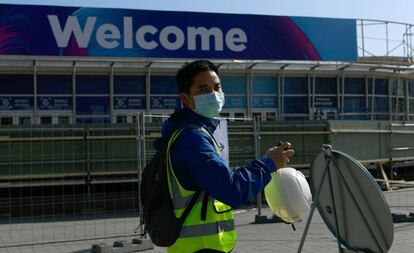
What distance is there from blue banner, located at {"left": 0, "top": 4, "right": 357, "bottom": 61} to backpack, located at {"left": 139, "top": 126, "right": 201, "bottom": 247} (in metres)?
16.4

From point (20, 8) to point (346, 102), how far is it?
13102 mm

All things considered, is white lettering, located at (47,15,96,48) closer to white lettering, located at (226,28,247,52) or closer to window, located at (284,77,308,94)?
white lettering, located at (226,28,247,52)

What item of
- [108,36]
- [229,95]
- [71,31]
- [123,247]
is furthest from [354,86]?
[123,247]

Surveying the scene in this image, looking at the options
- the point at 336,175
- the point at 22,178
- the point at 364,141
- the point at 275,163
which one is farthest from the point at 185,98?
the point at 364,141

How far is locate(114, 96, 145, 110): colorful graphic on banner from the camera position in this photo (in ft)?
67.1

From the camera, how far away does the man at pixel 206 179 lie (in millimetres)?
2734

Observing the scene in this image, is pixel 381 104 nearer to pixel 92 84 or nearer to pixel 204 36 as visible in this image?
pixel 204 36

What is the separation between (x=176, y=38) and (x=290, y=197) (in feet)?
53.5

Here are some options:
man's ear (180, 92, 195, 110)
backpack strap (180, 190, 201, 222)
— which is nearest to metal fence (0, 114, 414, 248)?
man's ear (180, 92, 195, 110)

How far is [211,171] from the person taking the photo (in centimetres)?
271

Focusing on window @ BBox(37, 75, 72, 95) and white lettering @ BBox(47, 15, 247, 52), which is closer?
white lettering @ BBox(47, 15, 247, 52)

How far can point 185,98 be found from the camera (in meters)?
3.11

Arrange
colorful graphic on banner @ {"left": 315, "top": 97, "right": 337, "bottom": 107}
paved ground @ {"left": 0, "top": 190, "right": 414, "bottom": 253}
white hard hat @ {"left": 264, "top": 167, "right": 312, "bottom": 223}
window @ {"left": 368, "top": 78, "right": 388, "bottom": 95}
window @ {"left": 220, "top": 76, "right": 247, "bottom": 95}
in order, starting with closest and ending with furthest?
white hard hat @ {"left": 264, "top": 167, "right": 312, "bottom": 223} < paved ground @ {"left": 0, "top": 190, "right": 414, "bottom": 253} < window @ {"left": 220, "top": 76, "right": 247, "bottom": 95} < colorful graphic on banner @ {"left": 315, "top": 97, "right": 337, "bottom": 107} < window @ {"left": 368, "top": 78, "right": 388, "bottom": 95}

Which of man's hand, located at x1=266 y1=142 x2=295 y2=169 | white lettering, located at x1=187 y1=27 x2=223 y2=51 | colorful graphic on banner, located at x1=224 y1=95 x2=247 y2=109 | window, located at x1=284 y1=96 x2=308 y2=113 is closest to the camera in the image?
man's hand, located at x1=266 y1=142 x2=295 y2=169
